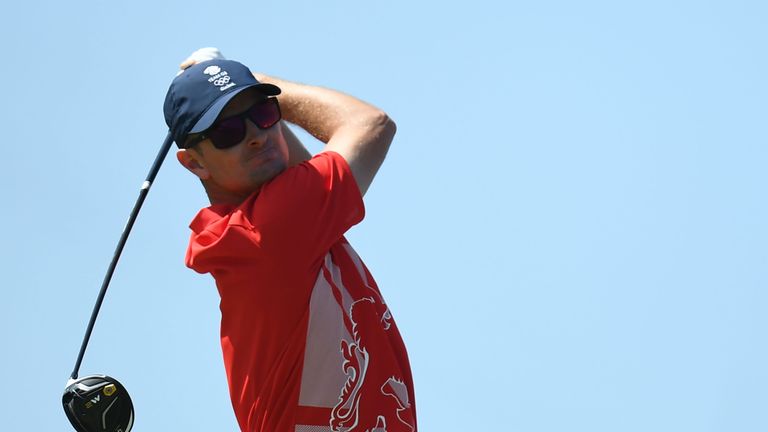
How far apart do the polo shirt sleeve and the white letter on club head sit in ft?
1.66

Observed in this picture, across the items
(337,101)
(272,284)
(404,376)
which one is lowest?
(404,376)

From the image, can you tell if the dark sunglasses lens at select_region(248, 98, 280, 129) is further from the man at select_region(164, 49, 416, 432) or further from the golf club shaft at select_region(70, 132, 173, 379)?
the golf club shaft at select_region(70, 132, 173, 379)

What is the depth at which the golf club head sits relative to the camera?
5.65 m

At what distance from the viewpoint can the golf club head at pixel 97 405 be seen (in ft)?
18.5

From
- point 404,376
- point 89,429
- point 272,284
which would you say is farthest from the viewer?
point 89,429

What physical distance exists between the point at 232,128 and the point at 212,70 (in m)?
0.29

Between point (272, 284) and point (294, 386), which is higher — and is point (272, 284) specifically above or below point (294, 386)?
above

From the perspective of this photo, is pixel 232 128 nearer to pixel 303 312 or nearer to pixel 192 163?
pixel 192 163

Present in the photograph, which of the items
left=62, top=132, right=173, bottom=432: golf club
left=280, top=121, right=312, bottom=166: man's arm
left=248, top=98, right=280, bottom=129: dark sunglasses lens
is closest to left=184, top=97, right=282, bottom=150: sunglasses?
left=248, top=98, right=280, bottom=129: dark sunglasses lens

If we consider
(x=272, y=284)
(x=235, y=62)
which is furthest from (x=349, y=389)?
(x=235, y=62)

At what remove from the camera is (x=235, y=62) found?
191 inches

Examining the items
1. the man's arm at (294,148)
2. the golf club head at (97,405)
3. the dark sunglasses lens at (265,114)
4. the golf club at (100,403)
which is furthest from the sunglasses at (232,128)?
the golf club head at (97,405)

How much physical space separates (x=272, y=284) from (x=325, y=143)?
0.71 meters

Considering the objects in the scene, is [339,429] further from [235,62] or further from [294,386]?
[235,62]
